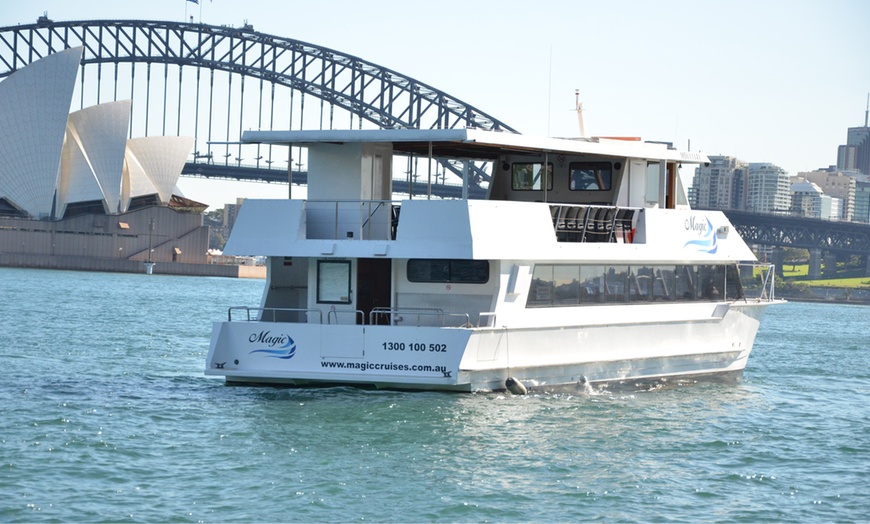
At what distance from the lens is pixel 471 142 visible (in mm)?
18719

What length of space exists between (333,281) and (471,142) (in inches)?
122

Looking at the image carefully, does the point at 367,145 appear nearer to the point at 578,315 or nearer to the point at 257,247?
the point at 257,247

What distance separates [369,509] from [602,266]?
9.23 meters

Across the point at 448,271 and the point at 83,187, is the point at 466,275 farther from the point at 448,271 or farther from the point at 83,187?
the point at 83,187

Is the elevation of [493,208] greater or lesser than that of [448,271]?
greater

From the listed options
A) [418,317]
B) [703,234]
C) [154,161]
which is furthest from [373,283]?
[154,161]

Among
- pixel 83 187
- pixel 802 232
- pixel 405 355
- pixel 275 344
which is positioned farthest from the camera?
pixel 802 232

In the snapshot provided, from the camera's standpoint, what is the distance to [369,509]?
12.8 meters

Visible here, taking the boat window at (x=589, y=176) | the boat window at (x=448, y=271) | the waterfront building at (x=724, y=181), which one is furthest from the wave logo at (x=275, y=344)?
the waterfront building at (x=724, y=181)

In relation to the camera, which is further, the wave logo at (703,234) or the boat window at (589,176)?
the wave logo at (703,234)

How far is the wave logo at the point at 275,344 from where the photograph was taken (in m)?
18.6

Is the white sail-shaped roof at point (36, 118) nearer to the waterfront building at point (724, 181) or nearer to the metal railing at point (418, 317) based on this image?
the metal railing at point (418, 317)

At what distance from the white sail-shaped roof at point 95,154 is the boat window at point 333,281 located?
8571 cm

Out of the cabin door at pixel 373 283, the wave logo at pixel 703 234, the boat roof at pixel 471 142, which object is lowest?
the cabin door at pixel 373 283
